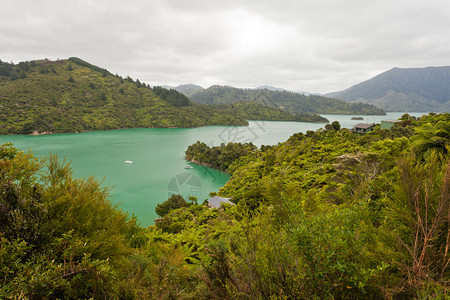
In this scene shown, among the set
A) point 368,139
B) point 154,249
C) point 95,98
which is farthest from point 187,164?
point 95,98

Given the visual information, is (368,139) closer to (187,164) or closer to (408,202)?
(408,202)

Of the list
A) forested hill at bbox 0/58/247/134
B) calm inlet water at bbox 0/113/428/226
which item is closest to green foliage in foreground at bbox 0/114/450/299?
calm inlet water at bbox 0/113/428/226

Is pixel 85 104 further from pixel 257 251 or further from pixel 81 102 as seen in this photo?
pixel 257 251

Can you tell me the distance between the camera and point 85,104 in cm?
9819

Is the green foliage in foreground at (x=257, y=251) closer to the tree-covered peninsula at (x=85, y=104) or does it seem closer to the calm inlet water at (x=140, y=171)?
the calm inlet water at (x=140, y=171)

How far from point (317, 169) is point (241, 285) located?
16.9 metres

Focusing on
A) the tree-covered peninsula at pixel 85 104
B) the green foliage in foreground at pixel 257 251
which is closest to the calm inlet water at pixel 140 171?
the tree-covered peninsula at pixel 85 104

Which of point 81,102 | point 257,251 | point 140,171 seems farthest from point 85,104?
point 257,251

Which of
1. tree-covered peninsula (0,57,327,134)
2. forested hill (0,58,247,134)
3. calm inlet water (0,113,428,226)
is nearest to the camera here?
calm inlet water (0,113,428,226)

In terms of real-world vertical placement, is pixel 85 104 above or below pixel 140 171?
above

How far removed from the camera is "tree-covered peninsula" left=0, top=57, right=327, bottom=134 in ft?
253

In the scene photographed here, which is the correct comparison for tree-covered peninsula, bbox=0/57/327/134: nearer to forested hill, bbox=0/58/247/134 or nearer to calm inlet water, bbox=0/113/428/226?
forested hill, bbox=0/58/247/134

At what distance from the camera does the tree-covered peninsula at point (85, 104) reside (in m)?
77.2

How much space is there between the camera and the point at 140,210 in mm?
25453
